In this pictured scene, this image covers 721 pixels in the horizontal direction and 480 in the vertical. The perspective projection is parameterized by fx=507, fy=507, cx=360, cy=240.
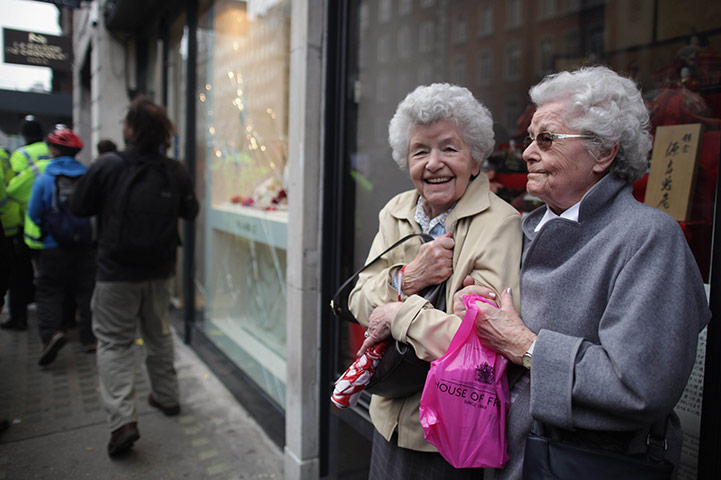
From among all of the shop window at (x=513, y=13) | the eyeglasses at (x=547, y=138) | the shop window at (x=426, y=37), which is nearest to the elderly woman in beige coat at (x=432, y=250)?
the eyeglasses at (x=547, y=138)

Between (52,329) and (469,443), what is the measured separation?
15.5 feet

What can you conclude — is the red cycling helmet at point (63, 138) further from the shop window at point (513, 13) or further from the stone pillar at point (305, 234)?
the shop window at point (513, 13)

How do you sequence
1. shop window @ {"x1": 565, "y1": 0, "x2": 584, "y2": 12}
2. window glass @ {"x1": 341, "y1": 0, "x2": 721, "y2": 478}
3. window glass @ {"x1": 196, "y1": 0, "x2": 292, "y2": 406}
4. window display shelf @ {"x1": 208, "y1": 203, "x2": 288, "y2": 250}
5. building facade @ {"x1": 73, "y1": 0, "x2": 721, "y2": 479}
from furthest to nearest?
window glass @ {"x1": 196, "y1": 0, "x2": 292, "y2": 406} < window display shelf @ {"x1": 208, "y1": 203, "x2": 288, "y2": 250} < shop window @ {"x1": 565, "y1": 0, "x2": 584, "y2": 12} < building facade @ {"x1": 73, "y1": 0, "x2": 721, "y2": 479} < window glass @ {"x1": 341, "y1": 0, "x2": 721, "y2": 478}

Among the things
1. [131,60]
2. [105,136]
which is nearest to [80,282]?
[105,136]

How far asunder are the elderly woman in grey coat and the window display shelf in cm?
245

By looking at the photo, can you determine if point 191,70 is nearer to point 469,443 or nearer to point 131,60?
point 131,60

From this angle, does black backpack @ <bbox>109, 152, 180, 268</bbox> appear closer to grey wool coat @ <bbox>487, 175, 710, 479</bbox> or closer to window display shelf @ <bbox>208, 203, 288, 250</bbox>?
window display shelf @ <bbox>208, 203, 288, 250</bbox>

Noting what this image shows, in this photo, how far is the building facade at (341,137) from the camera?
7.48 ft

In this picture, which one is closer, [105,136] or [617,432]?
[617,432]

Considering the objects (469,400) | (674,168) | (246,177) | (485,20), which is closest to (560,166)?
(469,400)

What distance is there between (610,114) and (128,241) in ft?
9.85

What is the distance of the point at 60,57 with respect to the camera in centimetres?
924

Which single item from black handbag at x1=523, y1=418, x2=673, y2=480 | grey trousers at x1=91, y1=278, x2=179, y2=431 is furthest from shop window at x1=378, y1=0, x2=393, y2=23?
black handbag at x1=523, y1=418, x2=673, y2=480

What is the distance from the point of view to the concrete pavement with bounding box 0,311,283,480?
10.2 feet
